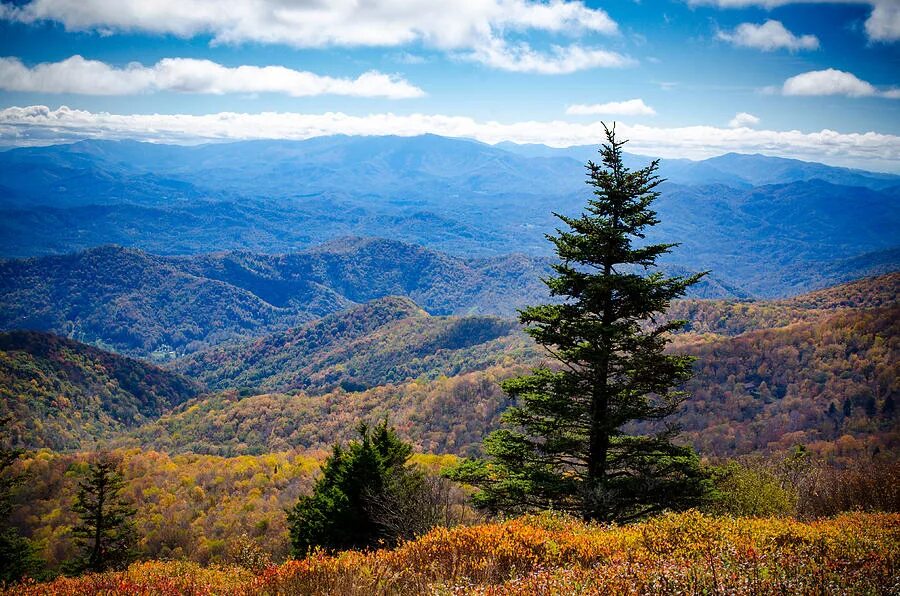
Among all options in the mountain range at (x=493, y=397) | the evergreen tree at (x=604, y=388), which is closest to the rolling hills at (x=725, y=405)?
the mountain range at (x=493, y=397)

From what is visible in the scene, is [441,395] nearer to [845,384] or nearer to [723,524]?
[845,384]

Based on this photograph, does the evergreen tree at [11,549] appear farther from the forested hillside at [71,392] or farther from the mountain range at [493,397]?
the forested hillside at [71,392]

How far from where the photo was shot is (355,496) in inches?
805

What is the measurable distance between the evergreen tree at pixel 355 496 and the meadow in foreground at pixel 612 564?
10582 mm

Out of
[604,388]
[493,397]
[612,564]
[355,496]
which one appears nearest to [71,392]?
[493,397]

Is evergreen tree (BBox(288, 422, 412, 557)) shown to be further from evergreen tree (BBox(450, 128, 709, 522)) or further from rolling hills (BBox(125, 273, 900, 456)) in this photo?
rolling hills (BBox(125, 273, 900, 456))

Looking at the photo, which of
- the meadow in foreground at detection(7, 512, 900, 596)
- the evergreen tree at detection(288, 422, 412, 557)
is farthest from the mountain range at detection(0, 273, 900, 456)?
the meadow in foreground at detection(7, 512, 900, 596)

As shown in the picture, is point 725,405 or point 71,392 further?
point 71,392

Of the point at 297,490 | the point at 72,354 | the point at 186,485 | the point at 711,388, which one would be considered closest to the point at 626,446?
the point at 297,490

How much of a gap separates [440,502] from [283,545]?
1128 inches

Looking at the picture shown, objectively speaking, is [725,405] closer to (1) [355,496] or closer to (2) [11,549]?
(1) [355,496]

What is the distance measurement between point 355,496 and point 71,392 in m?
178

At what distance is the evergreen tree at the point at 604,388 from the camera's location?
1227 cm

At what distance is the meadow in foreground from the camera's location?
5.48 meters
